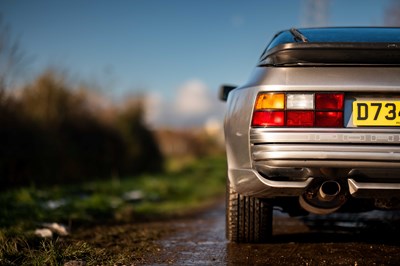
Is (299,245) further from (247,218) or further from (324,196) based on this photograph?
(324,196)

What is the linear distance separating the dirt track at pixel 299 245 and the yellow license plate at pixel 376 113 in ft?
2.88

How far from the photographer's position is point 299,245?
3.83 m

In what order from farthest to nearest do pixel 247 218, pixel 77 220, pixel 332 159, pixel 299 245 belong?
pixel 77 220 < pixel 299 245 < pixel 247 218 < pixel 332 159

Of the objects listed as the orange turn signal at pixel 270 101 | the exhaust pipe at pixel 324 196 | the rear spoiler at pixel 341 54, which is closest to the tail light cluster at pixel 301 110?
the orange turn signal at pixel 270 101

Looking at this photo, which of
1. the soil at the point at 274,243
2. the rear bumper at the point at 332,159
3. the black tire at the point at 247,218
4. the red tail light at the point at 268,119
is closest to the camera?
the rear bumper at the point at 332,159

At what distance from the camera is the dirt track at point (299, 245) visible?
3.31m

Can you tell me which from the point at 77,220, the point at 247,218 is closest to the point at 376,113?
the point at 247,218

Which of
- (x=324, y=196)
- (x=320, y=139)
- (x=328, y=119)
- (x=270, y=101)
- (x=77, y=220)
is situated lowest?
(x=77, y=220)

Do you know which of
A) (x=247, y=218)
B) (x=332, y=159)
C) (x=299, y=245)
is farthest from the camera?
(x=299, y=245)

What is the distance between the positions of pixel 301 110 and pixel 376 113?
1.41 feet

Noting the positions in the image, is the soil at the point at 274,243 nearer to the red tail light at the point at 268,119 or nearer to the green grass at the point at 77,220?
the green grass at the point at 77,220

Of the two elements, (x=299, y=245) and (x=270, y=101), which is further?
(x=299, y=245)

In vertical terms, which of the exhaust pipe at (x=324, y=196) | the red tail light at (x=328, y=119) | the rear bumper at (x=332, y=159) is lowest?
the exhaust pipe at (x=324, y=196)

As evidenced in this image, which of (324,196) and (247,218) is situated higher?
(324,196)
